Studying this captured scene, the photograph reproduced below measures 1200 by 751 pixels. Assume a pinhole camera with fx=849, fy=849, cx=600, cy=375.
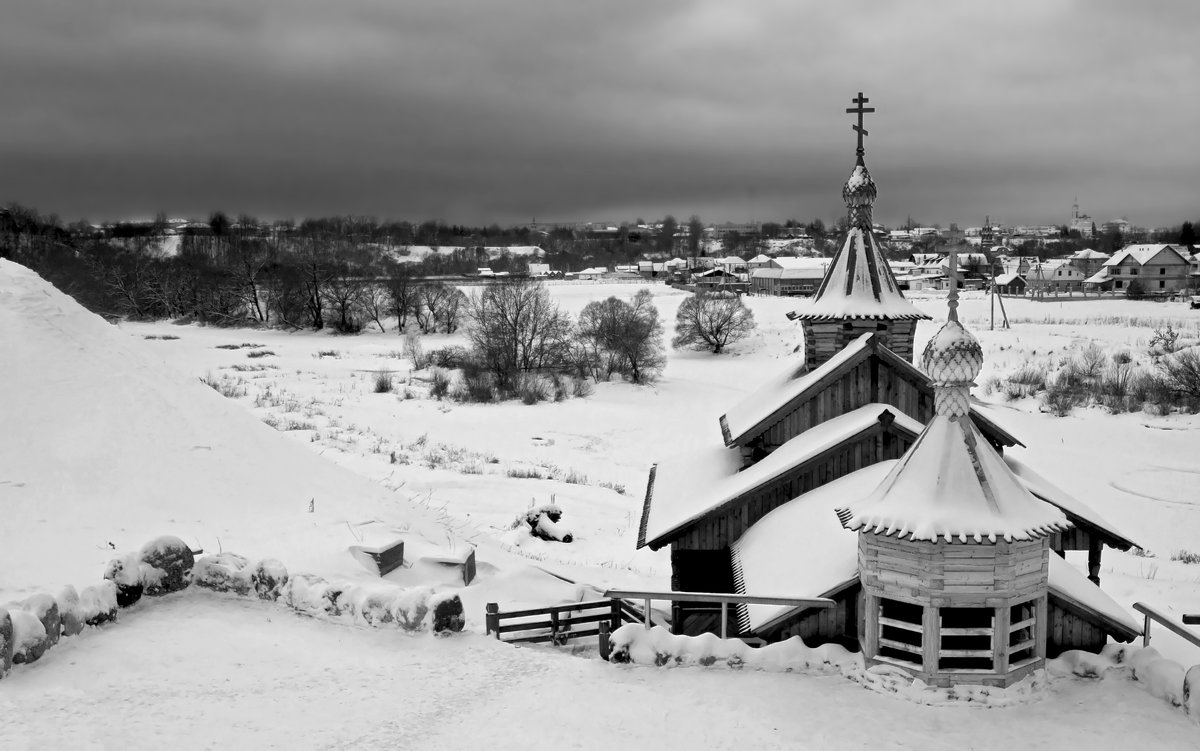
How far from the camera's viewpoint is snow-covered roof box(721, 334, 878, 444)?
49.1 feet

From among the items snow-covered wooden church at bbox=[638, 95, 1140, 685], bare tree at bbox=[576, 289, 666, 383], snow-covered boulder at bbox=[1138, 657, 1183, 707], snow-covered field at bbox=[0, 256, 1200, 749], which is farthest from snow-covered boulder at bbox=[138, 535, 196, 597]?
bare tree at bbox=[576, 289, 666, 383]

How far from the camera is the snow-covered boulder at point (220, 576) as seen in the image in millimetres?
11688

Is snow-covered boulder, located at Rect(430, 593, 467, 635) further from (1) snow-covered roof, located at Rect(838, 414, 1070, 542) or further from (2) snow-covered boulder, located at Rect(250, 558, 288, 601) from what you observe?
(1) snow-covered roof, located at Rect(838, 414, 1070, 542)

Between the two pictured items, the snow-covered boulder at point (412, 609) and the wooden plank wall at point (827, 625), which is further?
the snow-covered boulder at point (412, 609)

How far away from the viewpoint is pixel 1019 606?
10258 mm

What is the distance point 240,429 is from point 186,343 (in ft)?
152

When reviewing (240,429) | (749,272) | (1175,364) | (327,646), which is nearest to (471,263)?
(749,272)

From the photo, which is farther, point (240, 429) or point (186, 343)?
point (186, 343)

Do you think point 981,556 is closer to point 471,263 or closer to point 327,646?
point 327,646

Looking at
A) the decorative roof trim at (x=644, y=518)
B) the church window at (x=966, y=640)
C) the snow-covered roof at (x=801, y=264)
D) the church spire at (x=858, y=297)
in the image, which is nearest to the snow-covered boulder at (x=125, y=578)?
the decorative roof trim at (x=644, y=518)

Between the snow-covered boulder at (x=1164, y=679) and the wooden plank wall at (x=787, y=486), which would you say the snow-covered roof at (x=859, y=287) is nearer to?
the wooden plank wall at (x=787, y=486)

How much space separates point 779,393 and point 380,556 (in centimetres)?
826

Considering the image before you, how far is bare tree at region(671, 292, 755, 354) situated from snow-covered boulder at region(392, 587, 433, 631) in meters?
47.0

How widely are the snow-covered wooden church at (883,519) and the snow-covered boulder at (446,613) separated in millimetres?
3675
